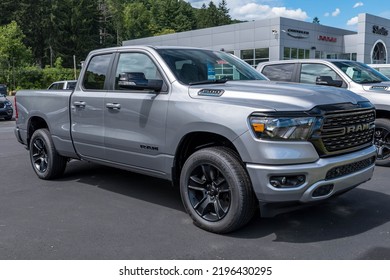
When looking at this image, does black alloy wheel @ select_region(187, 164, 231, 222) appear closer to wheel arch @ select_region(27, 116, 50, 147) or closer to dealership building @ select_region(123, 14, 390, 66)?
wheel arch @ select_region(27, 116, 50, 147)

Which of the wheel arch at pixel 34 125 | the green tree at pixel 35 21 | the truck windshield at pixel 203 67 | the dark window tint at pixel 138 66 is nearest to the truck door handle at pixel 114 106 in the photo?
the dark window tint at pixel 138 66

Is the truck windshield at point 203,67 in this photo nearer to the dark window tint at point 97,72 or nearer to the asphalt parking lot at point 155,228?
the dark window tint at point 97,72

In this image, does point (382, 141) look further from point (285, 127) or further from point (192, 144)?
point (285, 127)

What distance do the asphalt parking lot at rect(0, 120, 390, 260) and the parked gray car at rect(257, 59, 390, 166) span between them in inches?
52.6

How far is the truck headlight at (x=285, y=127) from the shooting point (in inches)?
146

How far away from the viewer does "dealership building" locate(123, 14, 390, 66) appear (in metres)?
38.1

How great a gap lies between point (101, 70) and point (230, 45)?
125 ft

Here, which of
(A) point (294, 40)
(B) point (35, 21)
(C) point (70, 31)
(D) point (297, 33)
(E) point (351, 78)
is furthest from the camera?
(C) point (70, 31)

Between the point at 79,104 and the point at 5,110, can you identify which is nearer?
the point at 79,104

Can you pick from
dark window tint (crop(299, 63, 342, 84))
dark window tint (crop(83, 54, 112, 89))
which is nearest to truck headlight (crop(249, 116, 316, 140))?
dark window tint (crop(83, 54, 112, 89))

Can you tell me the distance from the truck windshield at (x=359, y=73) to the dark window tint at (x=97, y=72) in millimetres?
4711

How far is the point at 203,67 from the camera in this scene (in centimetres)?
500

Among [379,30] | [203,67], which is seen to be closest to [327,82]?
[203,67]

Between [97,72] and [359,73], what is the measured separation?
5137 mm
